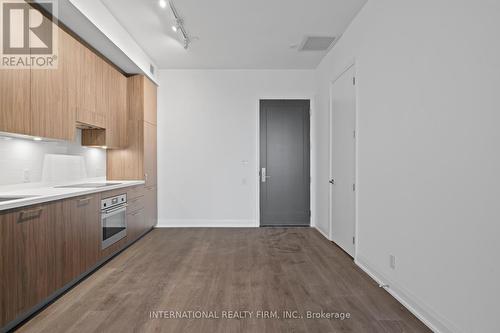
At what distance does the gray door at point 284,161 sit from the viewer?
19.2ft

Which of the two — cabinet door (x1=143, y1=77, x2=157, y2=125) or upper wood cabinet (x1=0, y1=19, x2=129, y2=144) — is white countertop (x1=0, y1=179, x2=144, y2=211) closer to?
upper wood cabinet (x1=0, y1=19, x2=129, y2=144)

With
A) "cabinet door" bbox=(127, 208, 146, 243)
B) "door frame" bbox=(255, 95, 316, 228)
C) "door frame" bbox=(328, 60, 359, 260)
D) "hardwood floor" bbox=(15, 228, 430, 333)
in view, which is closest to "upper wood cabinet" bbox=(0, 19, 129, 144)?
"cabinet door" bbox=(127, 208, 146, 243)

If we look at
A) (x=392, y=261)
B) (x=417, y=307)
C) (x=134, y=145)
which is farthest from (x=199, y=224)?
(x=417, y=307)

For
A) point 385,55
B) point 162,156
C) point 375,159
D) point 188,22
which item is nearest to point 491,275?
point 375,159

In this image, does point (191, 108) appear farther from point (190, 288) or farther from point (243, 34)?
point (190, 288)

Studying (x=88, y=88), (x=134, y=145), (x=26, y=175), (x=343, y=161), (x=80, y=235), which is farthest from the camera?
(x=134, y=145)

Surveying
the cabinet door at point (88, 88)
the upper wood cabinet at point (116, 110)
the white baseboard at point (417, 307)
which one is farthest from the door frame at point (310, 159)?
the cabinet door at point (88, 88)

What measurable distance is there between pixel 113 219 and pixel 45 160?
101cm

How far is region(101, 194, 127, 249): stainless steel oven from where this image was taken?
3.51 m

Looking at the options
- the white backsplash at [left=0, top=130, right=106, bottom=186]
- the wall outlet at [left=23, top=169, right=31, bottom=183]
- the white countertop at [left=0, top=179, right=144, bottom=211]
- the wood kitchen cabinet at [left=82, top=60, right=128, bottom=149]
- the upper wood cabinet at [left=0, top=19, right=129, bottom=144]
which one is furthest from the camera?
the wood kitchen cabinet at [left=82, top=60, right=128, bottom=149]

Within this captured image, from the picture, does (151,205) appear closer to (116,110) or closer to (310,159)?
(116,110)

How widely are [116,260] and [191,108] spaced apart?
3.12 m

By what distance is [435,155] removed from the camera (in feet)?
7.16

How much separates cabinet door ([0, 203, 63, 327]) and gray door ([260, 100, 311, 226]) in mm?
3817
